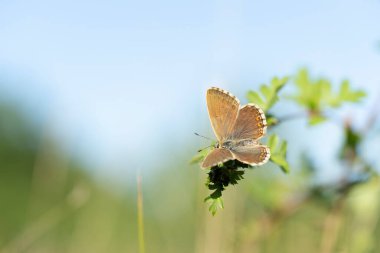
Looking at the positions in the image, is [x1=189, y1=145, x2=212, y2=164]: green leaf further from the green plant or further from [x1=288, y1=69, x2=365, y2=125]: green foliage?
[x1=288, y1=69, x2=365, y2=125]: green foliage

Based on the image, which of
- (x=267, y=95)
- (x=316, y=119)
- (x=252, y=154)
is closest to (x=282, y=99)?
(x=316, y=119)

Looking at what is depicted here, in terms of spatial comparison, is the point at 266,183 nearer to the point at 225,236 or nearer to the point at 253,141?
the point at 225,236

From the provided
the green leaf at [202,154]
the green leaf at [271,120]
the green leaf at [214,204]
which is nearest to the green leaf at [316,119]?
the green leaf at [271,120]

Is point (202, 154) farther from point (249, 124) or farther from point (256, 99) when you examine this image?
point (256, 99)

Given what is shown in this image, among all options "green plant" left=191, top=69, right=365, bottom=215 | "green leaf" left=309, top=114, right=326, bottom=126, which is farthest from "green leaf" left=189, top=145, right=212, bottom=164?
"green leaf" left=309, top=114, right=326, bottom=126

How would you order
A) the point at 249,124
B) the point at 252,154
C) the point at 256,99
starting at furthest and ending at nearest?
1. the point at 256,99
2. the point at 249,124
3. the point at 252,154

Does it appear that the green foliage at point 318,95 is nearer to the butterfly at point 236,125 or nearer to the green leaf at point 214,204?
the butterfly at point 236,125
